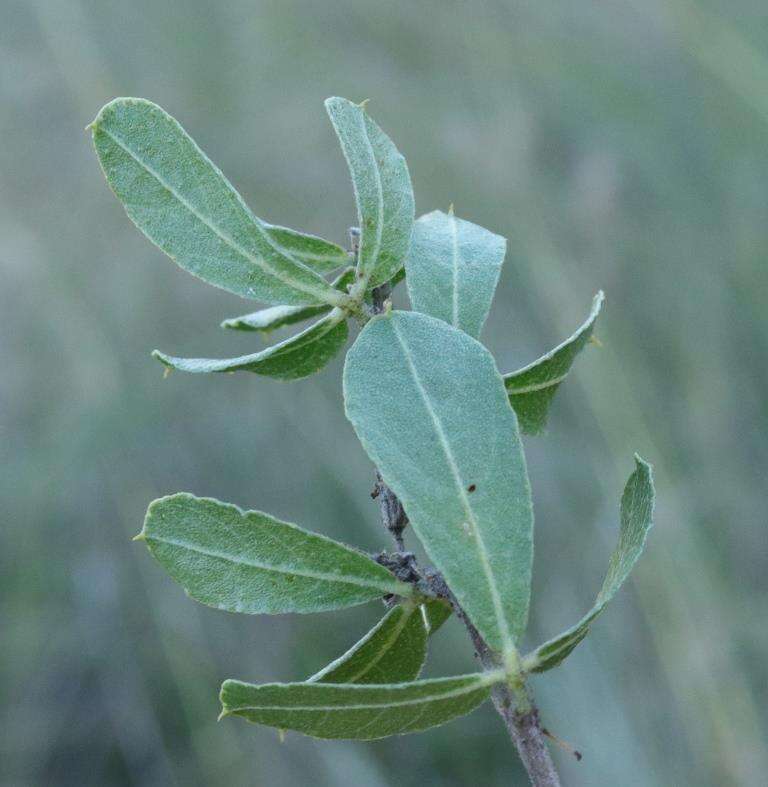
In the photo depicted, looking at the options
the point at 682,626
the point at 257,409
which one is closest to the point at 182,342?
the point at 257,409

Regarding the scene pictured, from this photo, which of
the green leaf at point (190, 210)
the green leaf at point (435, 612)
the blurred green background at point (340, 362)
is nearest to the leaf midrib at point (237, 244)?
the green leaf at point (190, 210)

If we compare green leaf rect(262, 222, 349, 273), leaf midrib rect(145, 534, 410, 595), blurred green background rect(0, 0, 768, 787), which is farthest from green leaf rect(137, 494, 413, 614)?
blurred green background rect(0, 0, 768, 787)

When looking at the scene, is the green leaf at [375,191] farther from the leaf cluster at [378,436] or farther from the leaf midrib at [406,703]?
the leaf midrib at [406,703]

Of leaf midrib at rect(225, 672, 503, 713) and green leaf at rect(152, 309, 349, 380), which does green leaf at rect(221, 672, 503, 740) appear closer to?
leaf midrib at rect(225, 672, 503, 713)

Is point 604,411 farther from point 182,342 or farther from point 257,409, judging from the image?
point 182,342

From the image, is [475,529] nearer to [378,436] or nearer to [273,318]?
[378,436]

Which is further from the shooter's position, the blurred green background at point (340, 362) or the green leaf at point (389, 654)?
the blurred green background at point (340, 362)
